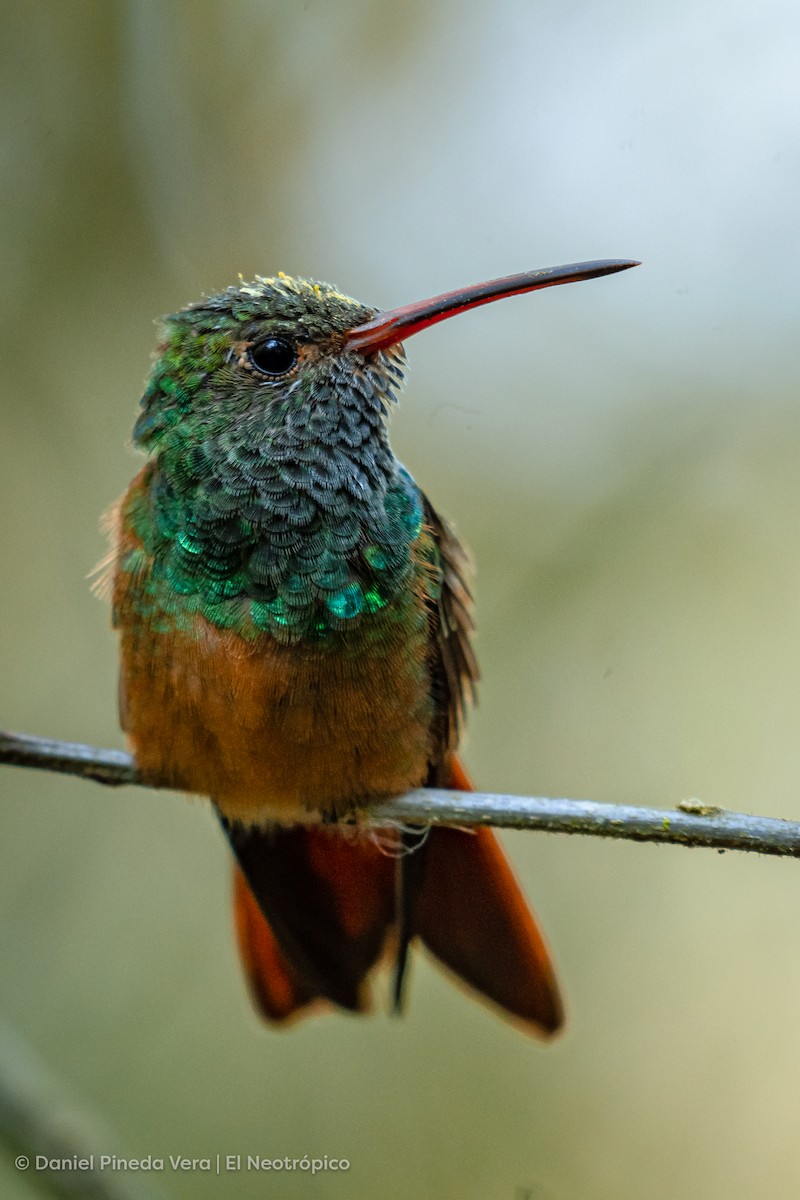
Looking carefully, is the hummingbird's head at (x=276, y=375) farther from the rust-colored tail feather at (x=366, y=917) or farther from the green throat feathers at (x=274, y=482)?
the rust-colored tail feather at (x=366, y=917)

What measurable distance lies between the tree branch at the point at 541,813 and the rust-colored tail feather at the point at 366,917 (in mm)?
553

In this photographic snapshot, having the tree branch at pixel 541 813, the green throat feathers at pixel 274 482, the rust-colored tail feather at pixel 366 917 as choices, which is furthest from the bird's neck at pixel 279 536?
the rust-colored tail feather at pixel 366 917

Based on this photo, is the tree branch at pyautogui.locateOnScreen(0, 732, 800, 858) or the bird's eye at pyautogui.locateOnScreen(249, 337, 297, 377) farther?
the bird's eye at pyautogui.locateOnScreen(249, 337, 297, 377)

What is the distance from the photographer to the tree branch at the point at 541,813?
208 centimetres

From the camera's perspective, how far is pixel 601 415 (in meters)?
5.32

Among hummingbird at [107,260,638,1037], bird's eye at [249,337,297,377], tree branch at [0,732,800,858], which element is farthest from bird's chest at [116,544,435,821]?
bird's eye at [249,337,297,377]

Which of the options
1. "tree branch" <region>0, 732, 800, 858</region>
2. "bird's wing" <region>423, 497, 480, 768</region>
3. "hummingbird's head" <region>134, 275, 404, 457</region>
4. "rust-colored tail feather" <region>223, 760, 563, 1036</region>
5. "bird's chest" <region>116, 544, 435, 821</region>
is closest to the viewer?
"tree branch" <region>0, 732, 800, 858</region>

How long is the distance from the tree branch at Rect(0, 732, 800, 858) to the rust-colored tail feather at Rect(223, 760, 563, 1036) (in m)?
0.55

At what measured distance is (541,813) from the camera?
2254 millimetres

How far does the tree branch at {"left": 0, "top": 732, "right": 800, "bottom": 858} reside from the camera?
208 centimetres

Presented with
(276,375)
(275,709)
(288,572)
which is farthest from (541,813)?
(276,375)

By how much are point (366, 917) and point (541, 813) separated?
1.31 meters

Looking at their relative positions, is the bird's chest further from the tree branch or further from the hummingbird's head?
the hummingbird's head

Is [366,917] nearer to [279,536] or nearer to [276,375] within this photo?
[279,536]
